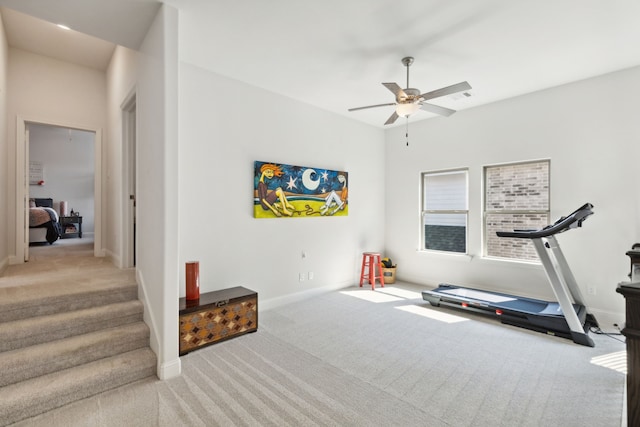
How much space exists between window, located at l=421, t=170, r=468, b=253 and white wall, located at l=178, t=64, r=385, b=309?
4.00 feet

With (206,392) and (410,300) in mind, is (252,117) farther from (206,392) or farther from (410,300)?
(410,300)

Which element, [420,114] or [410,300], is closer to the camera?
[410,300]

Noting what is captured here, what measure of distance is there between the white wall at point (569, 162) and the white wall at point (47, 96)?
17.8 ft

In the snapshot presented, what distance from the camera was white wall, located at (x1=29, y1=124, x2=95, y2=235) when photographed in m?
7.59

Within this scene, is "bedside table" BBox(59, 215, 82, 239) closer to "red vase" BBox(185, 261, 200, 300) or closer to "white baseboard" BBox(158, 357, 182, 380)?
"red vase" BBox(185, 261, 200, 300)

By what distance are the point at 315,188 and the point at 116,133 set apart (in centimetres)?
286

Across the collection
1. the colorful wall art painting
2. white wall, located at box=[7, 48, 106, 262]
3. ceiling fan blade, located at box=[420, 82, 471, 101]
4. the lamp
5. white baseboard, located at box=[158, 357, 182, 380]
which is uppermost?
white wall, located at box=[7, 48, 106, 262]

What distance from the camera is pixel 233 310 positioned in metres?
3.17

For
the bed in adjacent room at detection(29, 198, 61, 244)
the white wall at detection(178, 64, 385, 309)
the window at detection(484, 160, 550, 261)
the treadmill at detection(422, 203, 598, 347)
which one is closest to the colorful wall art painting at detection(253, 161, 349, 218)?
the white wall at detection(178, 64, 385, 309)

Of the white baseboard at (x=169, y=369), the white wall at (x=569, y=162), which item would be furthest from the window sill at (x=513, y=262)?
the white baseboard at (x=169, y=369)

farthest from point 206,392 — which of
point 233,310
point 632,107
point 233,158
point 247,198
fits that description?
point 632,107

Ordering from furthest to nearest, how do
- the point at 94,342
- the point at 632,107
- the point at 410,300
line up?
the point at 410,300 < the point at 632,107 < the point at 94,342

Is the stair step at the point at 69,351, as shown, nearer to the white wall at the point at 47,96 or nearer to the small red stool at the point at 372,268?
the white wall at the point at 47,96

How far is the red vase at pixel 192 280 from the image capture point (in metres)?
3.06
